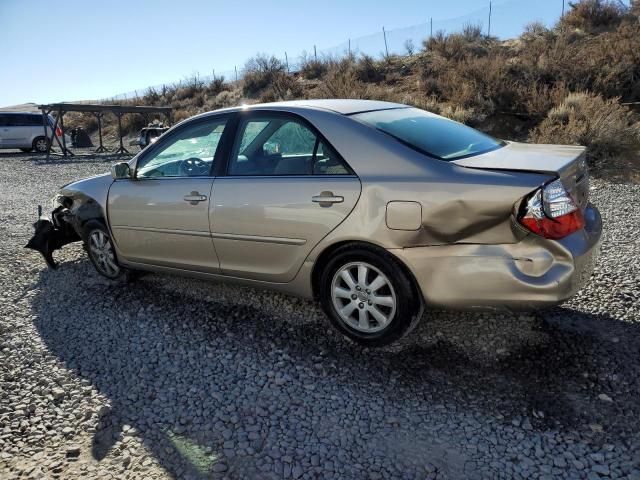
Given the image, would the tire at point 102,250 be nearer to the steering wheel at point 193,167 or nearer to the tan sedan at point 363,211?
the tan sedan at point 363,211

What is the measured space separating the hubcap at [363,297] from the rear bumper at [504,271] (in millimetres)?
258

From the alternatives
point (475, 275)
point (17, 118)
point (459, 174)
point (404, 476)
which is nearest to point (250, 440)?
point (404, 476)

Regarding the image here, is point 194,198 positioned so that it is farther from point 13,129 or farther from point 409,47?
point 409,47

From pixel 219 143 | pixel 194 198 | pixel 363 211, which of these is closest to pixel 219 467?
pixel 363 211

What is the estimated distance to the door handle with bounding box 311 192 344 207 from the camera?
11.0 ft

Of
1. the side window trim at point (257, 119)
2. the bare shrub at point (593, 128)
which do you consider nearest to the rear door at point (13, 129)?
the bare shrub at point (593, 128)

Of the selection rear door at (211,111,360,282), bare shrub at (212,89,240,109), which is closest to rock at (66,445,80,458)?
rear door at (211,111,360,282)

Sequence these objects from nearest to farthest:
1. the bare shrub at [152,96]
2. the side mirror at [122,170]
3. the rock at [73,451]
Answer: the rock at [73,451], the side mirror at [122,170], the bare shrub at [152,96]

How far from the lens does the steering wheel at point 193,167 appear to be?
13.6 feet

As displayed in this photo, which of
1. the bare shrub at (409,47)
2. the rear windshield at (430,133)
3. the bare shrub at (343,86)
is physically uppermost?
the bare shrub at (409,47)

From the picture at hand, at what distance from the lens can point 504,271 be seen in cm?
294

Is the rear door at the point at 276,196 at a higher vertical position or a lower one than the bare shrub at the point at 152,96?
lower

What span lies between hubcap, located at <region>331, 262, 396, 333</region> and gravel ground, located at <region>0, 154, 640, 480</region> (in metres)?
0.21

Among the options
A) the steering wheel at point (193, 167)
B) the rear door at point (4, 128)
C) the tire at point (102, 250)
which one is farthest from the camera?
the rear door at point (4, 128)
